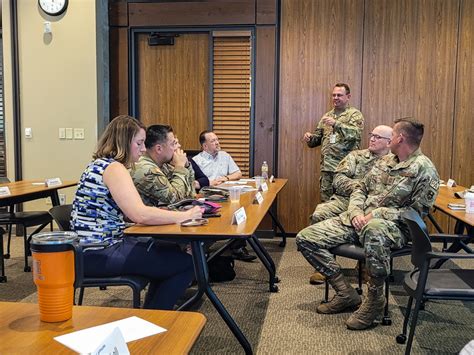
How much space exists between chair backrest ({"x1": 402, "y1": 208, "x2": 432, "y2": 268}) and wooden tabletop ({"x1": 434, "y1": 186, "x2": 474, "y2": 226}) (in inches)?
19.1

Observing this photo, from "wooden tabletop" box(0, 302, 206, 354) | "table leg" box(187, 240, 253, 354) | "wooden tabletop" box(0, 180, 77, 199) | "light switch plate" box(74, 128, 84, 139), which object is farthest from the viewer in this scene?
"light switch plate" box(74, 128, 84, 139)

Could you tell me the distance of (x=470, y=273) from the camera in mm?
2590

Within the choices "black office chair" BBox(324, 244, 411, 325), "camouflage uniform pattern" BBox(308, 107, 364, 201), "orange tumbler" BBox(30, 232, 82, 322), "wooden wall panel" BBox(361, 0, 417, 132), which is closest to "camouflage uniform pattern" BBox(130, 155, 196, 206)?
"black office chair" BBox(324, 244, 411, 325)

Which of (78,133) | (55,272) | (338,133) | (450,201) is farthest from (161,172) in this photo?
(78,133)

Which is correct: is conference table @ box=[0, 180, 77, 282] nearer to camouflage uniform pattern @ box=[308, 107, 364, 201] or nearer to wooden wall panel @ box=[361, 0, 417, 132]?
camouflage uniform pattern @ box=[308, 107, 364, 201]

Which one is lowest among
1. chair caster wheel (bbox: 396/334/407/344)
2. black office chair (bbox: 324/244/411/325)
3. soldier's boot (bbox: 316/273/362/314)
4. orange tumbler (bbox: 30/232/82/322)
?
chair caster wheel (bbox: 396/334/407/344)

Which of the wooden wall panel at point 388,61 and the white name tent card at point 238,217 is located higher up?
the wooden wall panel at point 388,61

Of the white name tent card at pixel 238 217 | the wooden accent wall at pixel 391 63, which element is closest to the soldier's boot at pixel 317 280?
the white name tent card at pixel 238 217

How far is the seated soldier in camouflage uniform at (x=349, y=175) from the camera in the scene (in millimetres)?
3871

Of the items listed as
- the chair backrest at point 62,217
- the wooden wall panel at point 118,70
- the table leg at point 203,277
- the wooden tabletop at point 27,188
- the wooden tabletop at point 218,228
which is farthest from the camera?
the wooden wall panel at point 118,70

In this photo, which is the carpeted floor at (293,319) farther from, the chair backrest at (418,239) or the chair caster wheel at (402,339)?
the chair backrest at (418,239)

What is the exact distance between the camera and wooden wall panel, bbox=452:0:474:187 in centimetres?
525

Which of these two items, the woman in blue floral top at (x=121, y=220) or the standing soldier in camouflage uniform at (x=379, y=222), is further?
the standing soldier in camouflage uniform at (x=379, y=222)

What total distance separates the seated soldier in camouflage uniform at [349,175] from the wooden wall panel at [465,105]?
74.3 inches
